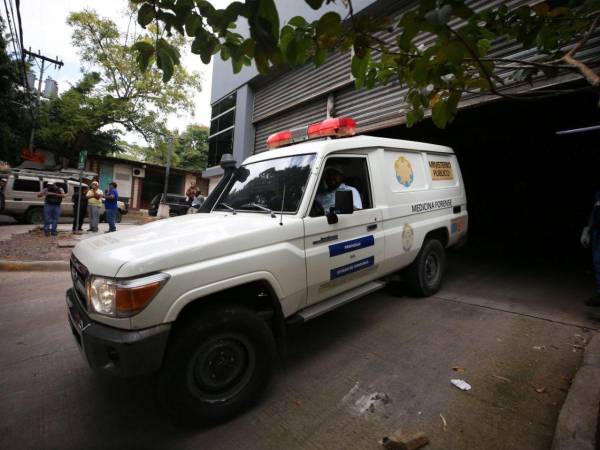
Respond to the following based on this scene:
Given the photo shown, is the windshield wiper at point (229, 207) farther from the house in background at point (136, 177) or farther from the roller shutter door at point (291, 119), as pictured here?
the house in background at point (136, 177)

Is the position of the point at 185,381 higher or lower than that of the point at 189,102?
lower

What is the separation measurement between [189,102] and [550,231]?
875 inches

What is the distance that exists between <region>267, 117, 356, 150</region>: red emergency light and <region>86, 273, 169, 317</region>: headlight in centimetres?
230

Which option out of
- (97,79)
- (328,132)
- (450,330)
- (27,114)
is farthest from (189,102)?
(450,330)

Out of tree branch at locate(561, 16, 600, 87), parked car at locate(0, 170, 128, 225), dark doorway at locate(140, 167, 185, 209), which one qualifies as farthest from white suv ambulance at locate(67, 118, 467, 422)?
dark doorway at locate(140, 167, 185, 209)

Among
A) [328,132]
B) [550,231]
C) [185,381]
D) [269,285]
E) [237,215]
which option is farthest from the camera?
[550,231]

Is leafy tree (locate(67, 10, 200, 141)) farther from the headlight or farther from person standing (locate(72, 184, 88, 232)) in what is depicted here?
the headlight

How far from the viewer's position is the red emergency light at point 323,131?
329cm

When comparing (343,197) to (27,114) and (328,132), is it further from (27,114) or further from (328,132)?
(27,114)

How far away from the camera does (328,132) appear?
331 centimetres

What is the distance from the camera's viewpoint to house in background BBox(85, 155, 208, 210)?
69.9 ft

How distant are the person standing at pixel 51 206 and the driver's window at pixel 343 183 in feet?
29.9

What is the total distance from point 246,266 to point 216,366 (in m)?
0.71

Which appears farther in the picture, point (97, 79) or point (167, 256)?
point (97, 79)
